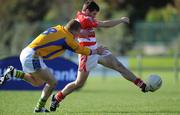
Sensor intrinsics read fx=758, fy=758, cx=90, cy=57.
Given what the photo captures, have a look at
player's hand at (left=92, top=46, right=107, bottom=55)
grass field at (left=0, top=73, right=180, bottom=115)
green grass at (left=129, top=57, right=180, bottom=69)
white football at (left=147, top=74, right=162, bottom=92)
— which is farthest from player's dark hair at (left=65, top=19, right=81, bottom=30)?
green grass at (left=129, top=57, right=180, bottom=69)

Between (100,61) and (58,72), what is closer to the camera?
(100,61)

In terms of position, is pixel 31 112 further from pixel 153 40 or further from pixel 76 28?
pixel 153 40

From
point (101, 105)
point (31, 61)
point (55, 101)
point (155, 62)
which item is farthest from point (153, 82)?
point (155, 62)

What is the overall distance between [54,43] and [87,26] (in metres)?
1.69

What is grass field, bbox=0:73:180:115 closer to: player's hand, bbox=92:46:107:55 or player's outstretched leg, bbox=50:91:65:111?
player's outstretched leg, bbox=50:91:65:111

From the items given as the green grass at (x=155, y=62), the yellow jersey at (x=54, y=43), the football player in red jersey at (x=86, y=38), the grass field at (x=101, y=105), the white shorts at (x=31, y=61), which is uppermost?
the yellow jersey at (x=54, y=43)

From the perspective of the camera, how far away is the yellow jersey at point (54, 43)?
14375 millimetres

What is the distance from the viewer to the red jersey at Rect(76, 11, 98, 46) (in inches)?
622

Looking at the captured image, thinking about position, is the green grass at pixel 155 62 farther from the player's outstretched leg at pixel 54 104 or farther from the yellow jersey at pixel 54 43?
the yellow jersey at pixel 54 43

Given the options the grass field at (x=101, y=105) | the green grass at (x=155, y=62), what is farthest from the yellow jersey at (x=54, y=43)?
the green grass at (x=155, y=62)

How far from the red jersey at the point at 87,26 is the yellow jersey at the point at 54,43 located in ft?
4.37

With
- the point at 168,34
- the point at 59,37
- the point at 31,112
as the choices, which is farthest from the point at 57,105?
Result: the point at 168,34

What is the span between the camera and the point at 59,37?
14.4 m

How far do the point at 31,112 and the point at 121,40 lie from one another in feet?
95.5
